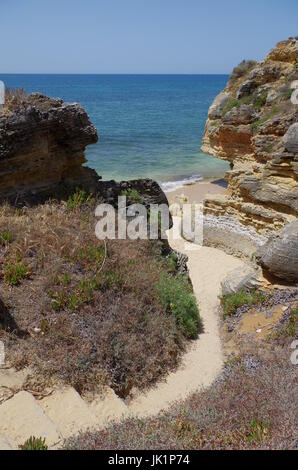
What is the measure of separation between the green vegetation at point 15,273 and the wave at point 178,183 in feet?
66.4

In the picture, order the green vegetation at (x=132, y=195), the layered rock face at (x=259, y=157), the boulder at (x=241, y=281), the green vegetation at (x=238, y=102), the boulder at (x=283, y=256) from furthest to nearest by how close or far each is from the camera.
A: the green vegetation at (x=238, y=102) < the layered rock face at (x=259, y=157) < the green vegetation at (x=132, y=195) < the boulder at (x=241, y=281) < the boulder at (x=283, y=256)

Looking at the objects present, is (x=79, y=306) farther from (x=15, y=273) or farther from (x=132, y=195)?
(x=132, y=195)

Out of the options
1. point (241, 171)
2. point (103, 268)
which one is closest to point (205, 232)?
point (241, 171)

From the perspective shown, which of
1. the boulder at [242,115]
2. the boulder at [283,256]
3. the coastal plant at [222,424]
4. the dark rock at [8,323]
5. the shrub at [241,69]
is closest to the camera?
the coastal plant at [222,424]

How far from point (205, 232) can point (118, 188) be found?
6714mm

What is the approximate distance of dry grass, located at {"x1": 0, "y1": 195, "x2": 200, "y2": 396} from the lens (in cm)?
684

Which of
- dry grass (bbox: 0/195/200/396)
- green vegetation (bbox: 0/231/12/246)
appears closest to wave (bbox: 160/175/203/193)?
dry grass (bbox: 0/195/200/396)

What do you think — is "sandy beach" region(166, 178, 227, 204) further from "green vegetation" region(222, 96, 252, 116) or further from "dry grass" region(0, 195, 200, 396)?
"dry grass" region(0, 195, 200, 396)

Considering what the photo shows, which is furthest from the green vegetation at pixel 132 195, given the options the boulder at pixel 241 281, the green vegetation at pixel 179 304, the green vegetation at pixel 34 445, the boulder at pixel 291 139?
the green vegetation at pixel 34 445

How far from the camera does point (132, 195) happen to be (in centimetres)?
1085

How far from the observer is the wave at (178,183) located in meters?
28.3

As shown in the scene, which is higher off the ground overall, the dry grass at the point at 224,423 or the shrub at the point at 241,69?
the shrub at the point at 241,69

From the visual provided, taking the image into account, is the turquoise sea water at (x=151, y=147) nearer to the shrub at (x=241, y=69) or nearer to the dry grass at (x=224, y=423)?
the shrub at (x=241, y=69)
